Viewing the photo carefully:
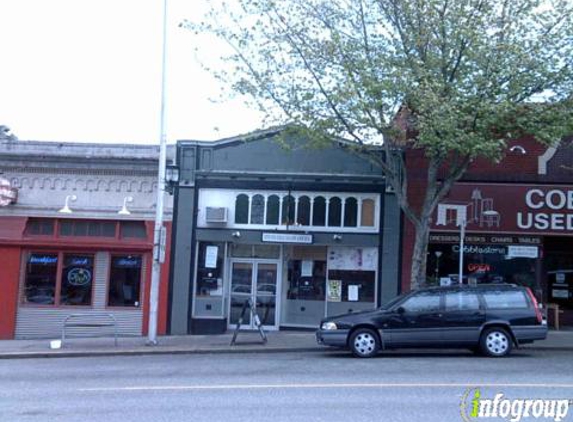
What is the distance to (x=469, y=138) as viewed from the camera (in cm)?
1371

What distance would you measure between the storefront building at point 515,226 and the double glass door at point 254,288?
396 cm

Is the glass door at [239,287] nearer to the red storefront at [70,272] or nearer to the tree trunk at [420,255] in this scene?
the red storefront at [70,272]

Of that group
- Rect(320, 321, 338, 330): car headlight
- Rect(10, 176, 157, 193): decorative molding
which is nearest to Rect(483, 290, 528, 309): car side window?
Rect(320, 321, 338, 330): car headlight

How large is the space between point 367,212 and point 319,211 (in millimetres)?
1330

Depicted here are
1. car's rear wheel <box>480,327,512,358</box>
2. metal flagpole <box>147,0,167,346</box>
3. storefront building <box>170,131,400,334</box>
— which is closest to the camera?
car's rear wheel <box>480,327,512,358</box>

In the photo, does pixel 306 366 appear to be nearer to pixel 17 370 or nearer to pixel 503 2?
pixel 17 370

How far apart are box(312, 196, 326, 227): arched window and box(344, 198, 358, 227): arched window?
0.61m

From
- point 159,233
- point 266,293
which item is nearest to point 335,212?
point 266,293

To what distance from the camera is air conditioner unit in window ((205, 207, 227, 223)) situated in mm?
18750

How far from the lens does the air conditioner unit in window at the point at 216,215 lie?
18750 mm

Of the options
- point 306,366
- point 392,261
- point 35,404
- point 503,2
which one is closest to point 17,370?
point 35,404

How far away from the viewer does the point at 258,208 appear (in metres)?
19.1

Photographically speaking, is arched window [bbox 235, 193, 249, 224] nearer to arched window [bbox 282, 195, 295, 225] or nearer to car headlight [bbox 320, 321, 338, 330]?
arched window [bbox 282, 195, 295, 225]

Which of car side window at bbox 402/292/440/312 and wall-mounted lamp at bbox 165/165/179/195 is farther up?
wall-mounted lamp at bbox 165/165/179/195
